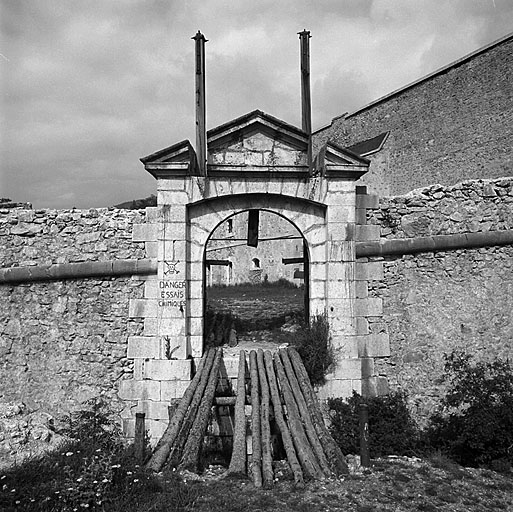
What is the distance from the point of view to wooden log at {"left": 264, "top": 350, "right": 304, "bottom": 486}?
4621 mm

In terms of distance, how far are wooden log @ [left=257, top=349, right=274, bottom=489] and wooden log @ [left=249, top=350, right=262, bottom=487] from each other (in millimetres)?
44

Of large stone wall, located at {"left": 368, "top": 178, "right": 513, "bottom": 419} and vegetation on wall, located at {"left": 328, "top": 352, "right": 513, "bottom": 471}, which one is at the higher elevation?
large stone wall, located at {"left": 368, "top": 178, "right": 513, "bottom": 419}

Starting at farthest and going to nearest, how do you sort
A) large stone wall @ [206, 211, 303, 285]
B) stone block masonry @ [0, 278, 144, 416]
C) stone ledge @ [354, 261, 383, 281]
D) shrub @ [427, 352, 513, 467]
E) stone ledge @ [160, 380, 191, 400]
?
large stone wall @ [206, 211, 303, 285] < stone ledge @ [354, 261, 383, 281] < stone block masonry @ [0, 278, 144, 416] < stone ledge @ [160, 380, 191, 400] < shrub @ [427, 352, 513, 467]

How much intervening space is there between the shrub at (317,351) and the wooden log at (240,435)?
92cm

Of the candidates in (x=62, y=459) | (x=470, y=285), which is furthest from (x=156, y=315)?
(x=470, y=285)

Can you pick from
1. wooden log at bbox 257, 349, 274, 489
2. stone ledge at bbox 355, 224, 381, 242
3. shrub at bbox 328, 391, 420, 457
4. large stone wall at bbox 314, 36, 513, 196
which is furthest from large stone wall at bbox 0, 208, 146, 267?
large stone wall at bbox 314, 36, 513, 196

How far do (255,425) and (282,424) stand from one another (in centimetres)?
31

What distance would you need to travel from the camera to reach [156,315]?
6801mm

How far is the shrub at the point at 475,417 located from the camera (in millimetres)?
5836

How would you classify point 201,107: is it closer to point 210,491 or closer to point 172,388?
point 172,388

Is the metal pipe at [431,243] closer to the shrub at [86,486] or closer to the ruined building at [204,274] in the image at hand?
the ruined building at [204,274]

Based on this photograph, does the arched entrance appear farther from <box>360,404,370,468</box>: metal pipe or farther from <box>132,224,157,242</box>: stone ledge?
<box>360,404,370,468</box>: metal pipe

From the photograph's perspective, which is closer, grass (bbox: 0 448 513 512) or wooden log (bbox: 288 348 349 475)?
grass (bbox: 0 448 513 512)

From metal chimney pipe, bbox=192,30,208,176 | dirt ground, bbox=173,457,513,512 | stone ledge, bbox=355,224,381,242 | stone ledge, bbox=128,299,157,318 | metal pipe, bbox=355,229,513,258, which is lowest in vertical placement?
dirt ground, bbox=173,457,513,512
